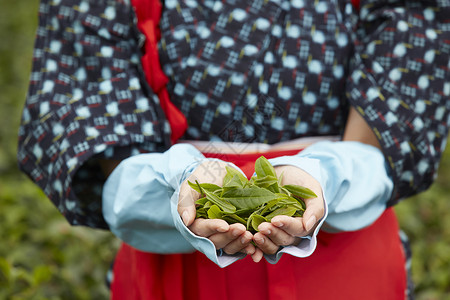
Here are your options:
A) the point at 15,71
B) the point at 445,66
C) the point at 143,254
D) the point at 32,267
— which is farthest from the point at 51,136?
the point at 15,71

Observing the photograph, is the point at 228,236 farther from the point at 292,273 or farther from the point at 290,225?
the point at 292,273

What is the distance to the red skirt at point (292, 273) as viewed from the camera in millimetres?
917

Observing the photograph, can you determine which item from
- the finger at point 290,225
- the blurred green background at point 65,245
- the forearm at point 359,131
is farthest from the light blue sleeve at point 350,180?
the blurred green background at point 65,245

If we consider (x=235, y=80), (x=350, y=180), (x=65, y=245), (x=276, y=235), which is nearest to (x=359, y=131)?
(x=350, y=180)

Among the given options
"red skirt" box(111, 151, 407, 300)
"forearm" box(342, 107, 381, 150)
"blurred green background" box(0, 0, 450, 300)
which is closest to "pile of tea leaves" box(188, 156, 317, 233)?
"red skirt" box(111, 151, 407, 300)

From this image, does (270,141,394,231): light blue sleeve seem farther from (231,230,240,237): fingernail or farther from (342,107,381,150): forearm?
(231,230,240,237): fingernail

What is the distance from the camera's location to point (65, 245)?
1.78 m

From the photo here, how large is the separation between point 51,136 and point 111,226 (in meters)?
0.19

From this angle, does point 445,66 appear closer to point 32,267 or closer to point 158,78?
point 158,78

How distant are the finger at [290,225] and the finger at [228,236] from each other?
1.7 inches

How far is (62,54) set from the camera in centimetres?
98

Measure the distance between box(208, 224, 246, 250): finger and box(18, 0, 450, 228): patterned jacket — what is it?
0.93 ft

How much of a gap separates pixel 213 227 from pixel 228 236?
2cm

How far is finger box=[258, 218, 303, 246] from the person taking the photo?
683 millimetres
